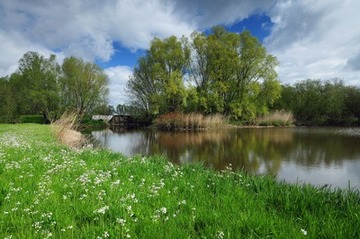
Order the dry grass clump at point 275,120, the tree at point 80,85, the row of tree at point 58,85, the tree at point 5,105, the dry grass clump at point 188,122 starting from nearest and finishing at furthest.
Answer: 1. the dry grass clump at point 188,122
2. the tree at point 5,105
3. the dry grass clump at point 275,120
4. the row of tree at point 58,85
5. the tree at point 80,85

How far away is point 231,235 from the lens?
11.6ft

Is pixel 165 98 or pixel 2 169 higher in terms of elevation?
pixel 165 98

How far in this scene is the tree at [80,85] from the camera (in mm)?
55375

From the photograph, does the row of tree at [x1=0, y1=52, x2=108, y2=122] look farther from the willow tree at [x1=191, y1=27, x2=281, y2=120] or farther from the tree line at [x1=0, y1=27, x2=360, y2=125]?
the willow tree at [x1=191, y1=27, x2=281, y2=120]

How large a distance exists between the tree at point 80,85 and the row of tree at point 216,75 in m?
15.6

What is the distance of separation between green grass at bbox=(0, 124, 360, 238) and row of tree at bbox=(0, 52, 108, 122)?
4666 centimetres

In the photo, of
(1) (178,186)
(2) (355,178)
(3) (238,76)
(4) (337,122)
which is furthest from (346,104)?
(1) (178,186)

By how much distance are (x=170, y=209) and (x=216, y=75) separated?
42515mm

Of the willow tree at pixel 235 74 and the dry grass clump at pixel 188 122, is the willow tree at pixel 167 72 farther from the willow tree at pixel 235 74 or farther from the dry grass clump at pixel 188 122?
the dry grass clump at pixel 188 122

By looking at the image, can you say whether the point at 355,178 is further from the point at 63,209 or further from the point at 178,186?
the point at 63,209

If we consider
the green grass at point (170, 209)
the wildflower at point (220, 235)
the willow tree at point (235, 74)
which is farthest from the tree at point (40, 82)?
the wildflower at point (220, 235)

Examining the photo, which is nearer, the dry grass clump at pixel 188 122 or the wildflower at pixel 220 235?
the wildflower at pixel 220 235

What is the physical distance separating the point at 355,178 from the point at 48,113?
2051 inches

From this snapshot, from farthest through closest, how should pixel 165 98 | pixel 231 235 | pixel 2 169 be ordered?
pixel 165 98 < pixel 2 169 < pixel 231 235
